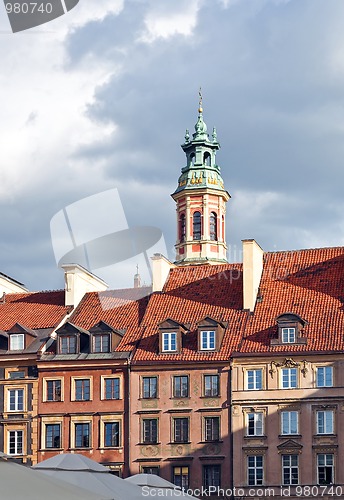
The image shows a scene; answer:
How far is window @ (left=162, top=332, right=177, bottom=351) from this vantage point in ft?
185

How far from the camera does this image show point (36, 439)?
186ft

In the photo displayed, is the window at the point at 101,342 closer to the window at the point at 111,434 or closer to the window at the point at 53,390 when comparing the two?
the window at the point at 53,390

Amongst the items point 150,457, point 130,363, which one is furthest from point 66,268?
point 150,457

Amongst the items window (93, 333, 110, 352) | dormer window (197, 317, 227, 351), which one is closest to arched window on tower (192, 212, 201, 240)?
window (93, 333, 110, 352)

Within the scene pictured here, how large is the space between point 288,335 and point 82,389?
1096 cm

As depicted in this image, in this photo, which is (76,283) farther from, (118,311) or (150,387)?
(150,387)

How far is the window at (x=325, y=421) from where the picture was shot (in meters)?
53.5

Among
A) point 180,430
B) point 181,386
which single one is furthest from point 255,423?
point 181,386

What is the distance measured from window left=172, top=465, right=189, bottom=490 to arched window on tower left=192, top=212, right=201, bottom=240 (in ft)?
122

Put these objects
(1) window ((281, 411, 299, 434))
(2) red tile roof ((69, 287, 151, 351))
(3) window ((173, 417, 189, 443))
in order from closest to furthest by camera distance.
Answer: (1) window ((281, 411, 299, 434)), (3) window ((173, 417, 189, 443)), (2) red tile roof ((69, 287, 151, 351))

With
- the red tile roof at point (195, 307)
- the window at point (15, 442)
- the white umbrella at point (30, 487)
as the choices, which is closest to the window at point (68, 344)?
the red tile roof at point (195, 307)

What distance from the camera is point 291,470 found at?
175 feet

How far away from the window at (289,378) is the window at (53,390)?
11.6 m

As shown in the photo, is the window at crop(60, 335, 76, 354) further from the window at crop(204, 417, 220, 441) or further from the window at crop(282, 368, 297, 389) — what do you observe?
the window at crop(282, 368, 297, 389)
